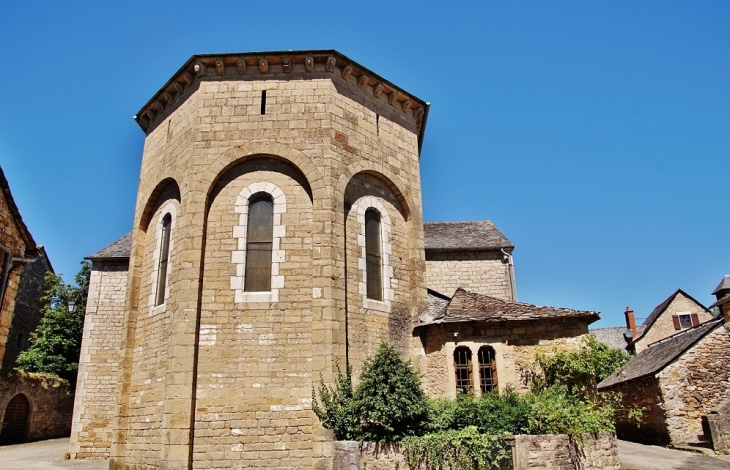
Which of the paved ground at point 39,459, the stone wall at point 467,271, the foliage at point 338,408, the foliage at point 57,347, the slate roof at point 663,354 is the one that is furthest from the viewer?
the foliage at point 57,347

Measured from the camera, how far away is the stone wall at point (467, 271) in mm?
20172

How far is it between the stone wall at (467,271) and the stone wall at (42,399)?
17.7m

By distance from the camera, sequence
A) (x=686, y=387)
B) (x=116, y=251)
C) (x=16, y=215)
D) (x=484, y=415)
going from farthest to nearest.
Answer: (x=116, y=251) < (x=686, y=387) < (x=16, y=215) < (x=484, y=415)

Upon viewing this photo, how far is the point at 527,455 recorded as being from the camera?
9586 mm

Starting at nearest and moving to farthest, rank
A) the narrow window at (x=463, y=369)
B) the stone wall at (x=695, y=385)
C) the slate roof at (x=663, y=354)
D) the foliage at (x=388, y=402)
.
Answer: the foliage at (x=388, y=402) < the narrow window at (x=463, y=369) < the stone wall at (x=695, y=385) < the slate roof at (x=663, y=354)

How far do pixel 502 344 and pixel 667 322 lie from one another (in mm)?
25555

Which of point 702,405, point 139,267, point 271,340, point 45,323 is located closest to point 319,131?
point 271,340

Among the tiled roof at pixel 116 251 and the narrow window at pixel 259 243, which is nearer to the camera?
the narrow window at pixel 259 243

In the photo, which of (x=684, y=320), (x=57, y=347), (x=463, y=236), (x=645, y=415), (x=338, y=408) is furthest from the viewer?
(x=684, y=320)

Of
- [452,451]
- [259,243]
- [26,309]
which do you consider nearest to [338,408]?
[452,451]

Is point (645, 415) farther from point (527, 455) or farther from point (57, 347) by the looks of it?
point (57, 347)

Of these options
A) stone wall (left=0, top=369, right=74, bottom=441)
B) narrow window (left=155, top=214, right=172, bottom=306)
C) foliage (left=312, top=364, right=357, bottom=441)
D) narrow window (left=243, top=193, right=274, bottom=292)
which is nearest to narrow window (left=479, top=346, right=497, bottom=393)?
foliage (left=312, top=364, right=357, bottom=441)

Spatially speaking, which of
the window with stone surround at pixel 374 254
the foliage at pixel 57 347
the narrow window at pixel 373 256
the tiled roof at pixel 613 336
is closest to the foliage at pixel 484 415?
the window with stone surround at pixel 374 254

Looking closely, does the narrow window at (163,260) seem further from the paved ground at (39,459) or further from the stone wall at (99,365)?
the paved ground at (39,459)
